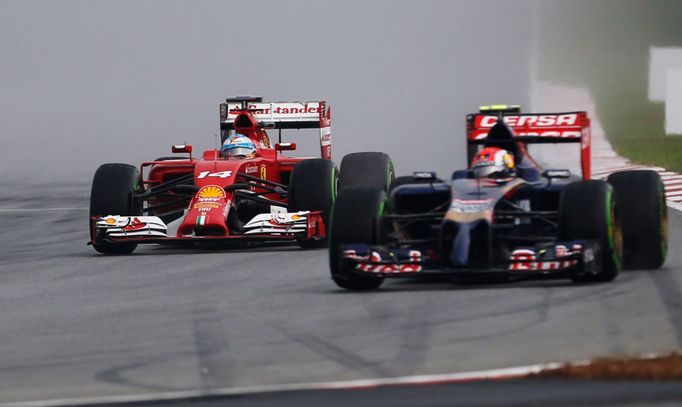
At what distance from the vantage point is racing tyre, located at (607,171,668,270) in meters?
13.5

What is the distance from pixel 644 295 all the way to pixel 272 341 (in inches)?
121

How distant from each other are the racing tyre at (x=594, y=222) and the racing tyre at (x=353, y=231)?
59.0 inches

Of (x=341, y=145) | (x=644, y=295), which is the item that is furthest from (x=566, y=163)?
(x=644, y=295)

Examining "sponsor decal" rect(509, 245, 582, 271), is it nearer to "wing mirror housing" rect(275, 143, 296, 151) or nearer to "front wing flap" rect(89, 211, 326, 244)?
"front wing flap" rect(89, 211, 326, 244)

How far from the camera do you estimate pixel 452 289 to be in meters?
12.7

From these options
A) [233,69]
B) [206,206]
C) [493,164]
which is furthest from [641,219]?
[233,69]

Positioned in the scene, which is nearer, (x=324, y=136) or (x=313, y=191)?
(x=313, y=191)

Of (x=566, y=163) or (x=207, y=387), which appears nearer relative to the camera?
(x=207, y=387)

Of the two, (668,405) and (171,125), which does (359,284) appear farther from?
(171,125)

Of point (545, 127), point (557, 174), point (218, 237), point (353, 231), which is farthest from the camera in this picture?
point (218, 237)

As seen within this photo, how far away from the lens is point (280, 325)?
11133 millimetres

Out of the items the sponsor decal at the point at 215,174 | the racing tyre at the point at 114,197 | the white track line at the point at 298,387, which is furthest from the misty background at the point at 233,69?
the white track line at the point at 298,387

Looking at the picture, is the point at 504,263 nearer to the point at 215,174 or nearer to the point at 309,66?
the point at 215,174

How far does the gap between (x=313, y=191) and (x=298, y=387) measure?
855 cm
